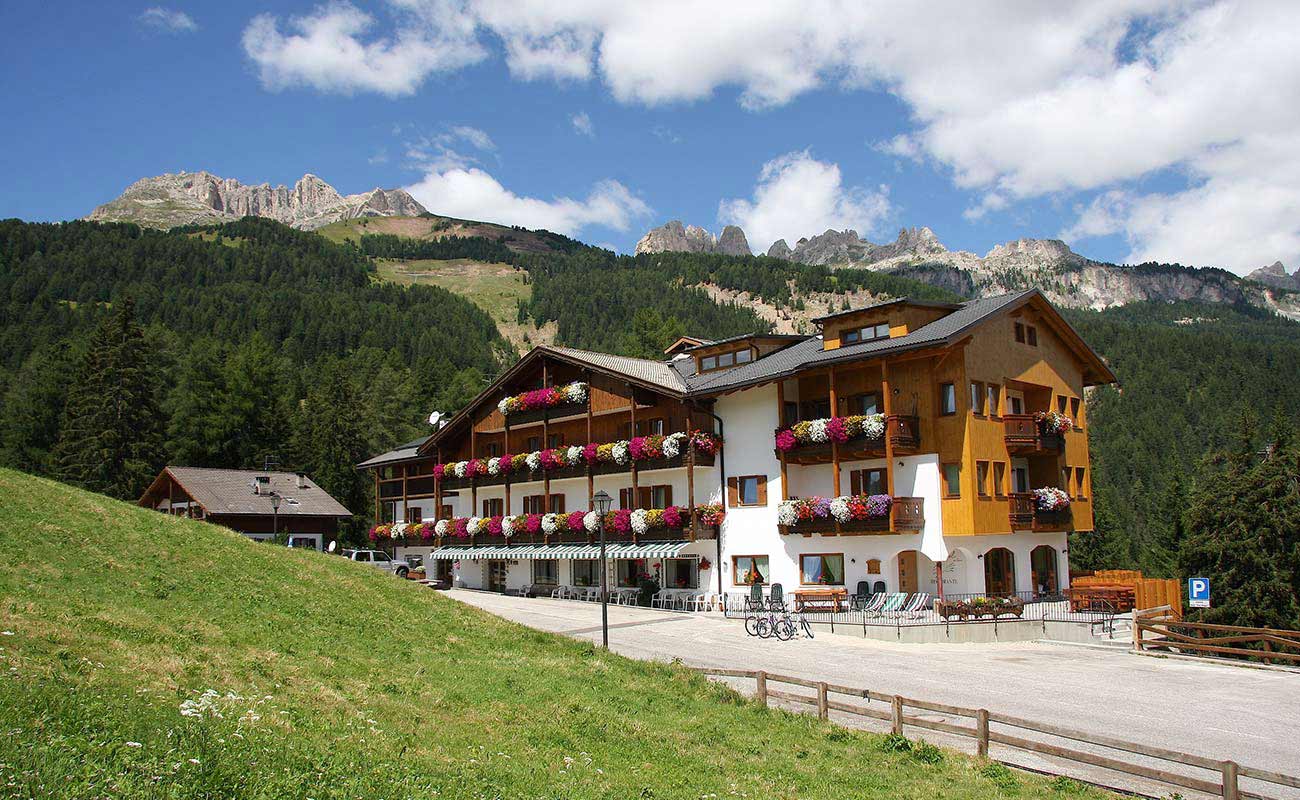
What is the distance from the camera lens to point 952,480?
35188 millimetres

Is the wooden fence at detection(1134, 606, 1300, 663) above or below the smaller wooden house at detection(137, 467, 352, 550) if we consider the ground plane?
below

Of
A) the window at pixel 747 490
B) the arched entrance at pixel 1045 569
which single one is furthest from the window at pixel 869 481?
the arched entrance at pixel 1045 569

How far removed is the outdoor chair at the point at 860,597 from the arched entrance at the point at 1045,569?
8.04 meters

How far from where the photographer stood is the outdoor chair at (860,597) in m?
34.8

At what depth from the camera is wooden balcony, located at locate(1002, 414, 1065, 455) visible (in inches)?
1465

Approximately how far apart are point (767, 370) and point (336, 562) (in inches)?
815

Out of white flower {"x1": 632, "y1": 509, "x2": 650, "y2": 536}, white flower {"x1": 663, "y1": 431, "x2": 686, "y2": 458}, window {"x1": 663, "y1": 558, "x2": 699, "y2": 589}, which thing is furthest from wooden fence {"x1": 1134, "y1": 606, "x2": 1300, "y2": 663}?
white flower {"x1": 632, "y1": 509, "x2": 650, "y2": 536}

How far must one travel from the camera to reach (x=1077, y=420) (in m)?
42.8

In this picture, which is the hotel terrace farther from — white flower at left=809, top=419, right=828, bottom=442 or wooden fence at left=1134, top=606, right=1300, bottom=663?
wooden fence at left=1134, top=606, right=1300, bottom=663

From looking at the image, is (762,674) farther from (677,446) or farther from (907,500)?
(677,446)

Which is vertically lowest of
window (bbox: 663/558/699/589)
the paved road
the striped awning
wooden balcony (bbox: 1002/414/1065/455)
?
the paved road

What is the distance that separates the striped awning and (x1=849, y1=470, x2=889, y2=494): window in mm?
7718

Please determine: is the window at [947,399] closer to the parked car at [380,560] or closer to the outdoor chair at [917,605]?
the outdoor chair at [917,605]

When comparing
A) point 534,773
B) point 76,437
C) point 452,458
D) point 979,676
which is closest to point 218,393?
point 76,437
